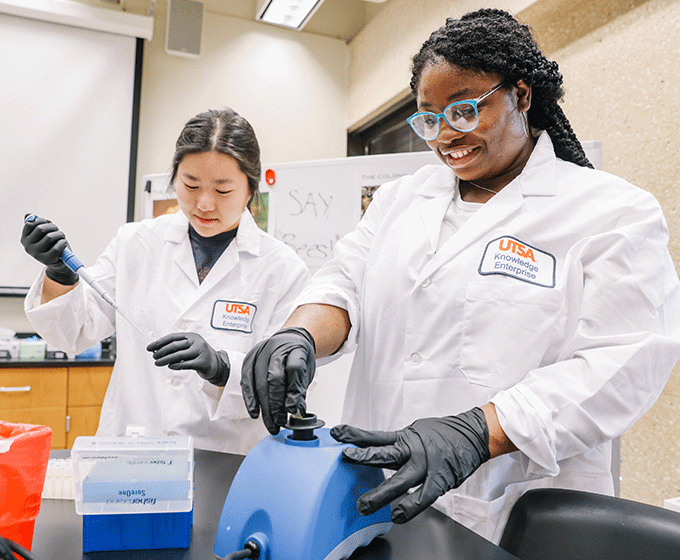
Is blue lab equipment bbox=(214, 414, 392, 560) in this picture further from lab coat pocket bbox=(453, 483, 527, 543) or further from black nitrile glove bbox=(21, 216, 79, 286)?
black nitrile glove bbox=(21, 216, 79, 286)

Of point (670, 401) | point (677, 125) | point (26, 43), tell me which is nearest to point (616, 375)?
point (670, 401)

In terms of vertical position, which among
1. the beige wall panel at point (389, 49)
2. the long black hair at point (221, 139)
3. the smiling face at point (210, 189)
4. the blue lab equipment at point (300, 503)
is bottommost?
the blue lab equipment at point (300, 503)

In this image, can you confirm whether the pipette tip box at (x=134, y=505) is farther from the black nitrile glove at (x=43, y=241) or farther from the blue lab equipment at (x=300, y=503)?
the black nitrile glove at (x=43, y=241)

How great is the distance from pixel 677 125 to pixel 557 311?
4.53ft

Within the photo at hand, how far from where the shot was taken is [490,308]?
39.0 inches

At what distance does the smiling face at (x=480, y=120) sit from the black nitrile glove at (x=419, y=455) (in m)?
0.52

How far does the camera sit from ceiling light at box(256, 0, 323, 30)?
11.2 feet

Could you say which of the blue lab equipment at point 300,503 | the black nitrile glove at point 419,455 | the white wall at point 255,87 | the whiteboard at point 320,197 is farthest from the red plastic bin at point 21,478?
the white wall at point 255,87

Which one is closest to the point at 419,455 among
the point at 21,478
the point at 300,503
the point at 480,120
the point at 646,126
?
the point at 300,503

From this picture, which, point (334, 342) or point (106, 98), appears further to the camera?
point (106, 98)

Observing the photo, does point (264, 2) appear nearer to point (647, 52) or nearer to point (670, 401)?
point (647, 52)

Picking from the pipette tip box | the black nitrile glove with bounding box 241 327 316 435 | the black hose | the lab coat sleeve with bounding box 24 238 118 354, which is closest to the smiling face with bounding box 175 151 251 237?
the lab coat sleeve with bounding box 24 238 118 354

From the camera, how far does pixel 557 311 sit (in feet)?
3.15

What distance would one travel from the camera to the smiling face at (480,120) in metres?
1.05
